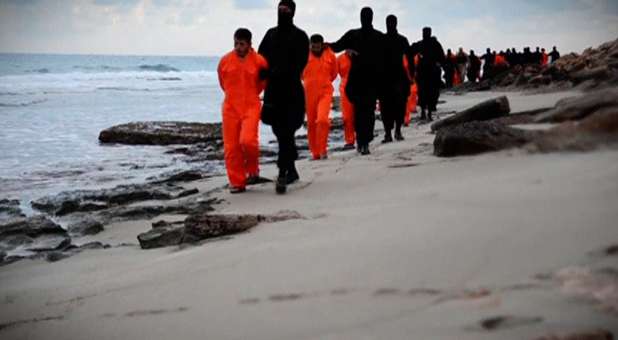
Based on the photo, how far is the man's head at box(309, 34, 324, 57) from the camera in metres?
9.38

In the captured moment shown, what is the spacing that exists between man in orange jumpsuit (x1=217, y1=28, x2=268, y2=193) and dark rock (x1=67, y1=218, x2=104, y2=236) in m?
1.33

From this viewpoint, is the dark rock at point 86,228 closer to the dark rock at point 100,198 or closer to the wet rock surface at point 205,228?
the dark rock at point 100,198

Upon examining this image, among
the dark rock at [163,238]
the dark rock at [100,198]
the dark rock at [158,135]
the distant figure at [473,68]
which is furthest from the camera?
the distant figure at [473,68]

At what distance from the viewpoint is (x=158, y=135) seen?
12852mm

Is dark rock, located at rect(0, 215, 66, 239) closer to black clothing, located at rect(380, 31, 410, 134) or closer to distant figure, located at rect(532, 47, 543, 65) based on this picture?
black clothing, located at rect(380, 31, 410, 134)

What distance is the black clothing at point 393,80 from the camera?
8.91 m

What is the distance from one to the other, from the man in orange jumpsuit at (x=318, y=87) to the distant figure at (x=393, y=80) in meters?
0.77

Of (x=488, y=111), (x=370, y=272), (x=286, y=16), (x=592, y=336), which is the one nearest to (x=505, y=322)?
(x=592, y=336)

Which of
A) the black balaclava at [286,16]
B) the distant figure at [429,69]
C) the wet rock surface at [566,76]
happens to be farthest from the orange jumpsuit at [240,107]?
the distant figure at [429,69]

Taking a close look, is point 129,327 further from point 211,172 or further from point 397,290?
point 211,172

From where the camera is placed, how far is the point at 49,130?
51.8 feet

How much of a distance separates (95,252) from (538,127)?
134 inches

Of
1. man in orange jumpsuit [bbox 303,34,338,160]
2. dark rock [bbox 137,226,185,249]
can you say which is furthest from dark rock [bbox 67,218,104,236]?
man in orange jumpsuit [bbox 303,34,338,160]

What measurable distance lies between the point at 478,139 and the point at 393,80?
13.4ft
